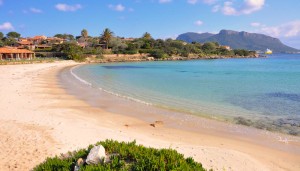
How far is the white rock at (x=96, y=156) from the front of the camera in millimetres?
5270

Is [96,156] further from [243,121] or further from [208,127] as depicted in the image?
[243,121]

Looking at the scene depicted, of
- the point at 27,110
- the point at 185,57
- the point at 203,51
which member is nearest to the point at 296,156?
the point at 27,110

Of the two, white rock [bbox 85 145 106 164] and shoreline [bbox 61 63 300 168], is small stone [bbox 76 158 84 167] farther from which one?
shoreline [bbox 61 63 300 168]

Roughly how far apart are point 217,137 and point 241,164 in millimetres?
2777

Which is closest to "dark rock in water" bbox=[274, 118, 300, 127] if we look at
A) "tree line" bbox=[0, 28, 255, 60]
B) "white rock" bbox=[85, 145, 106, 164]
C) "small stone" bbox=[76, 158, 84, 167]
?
"white rock" bbox=[85, 145, 106, 164]

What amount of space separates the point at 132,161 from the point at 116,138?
3772 millimetres

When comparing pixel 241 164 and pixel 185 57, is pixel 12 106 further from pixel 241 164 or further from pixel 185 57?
pixel 185 57

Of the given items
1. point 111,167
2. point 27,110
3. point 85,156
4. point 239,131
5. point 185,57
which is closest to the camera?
point 111,167

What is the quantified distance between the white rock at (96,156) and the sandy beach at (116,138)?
2.27 meters

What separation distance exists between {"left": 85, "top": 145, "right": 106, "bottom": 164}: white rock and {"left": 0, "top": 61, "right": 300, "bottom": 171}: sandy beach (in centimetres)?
227

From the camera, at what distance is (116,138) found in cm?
904

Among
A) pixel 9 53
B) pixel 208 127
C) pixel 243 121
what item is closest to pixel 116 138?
pixel 208 127

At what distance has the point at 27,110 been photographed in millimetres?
13211

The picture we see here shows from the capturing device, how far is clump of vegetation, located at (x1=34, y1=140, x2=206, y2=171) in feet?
16.2
